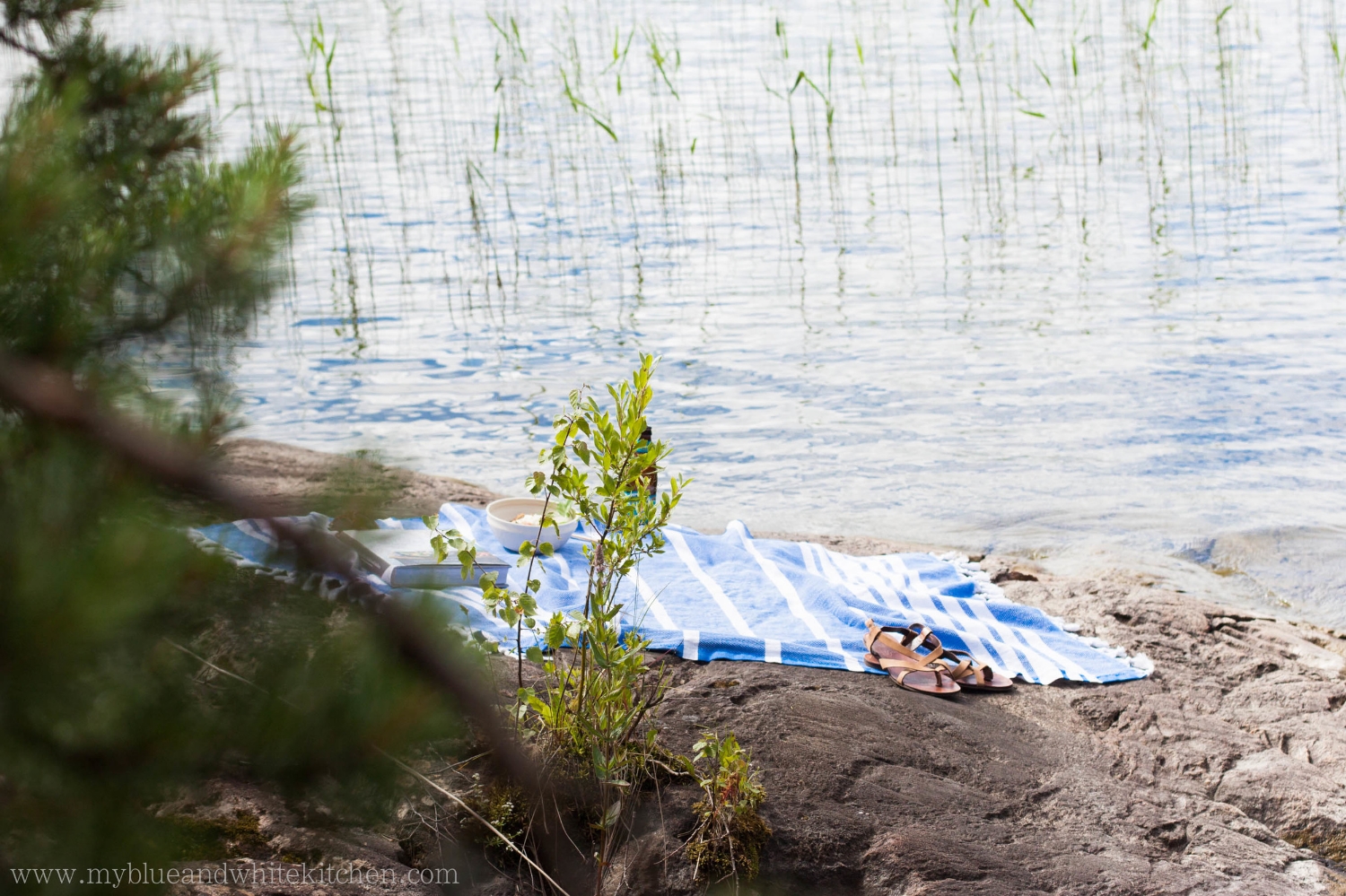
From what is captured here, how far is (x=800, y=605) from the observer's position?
3.76 metres

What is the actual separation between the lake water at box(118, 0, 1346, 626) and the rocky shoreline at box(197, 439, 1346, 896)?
3.76 ft

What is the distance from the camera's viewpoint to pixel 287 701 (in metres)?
1.05

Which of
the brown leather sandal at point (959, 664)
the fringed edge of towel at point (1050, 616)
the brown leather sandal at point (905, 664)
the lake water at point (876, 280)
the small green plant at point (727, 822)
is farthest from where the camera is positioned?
the lake water at point (876, 280)

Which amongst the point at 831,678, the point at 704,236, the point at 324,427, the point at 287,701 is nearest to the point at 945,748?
the point at 831,678

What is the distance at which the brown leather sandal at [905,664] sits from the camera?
3.18 meters

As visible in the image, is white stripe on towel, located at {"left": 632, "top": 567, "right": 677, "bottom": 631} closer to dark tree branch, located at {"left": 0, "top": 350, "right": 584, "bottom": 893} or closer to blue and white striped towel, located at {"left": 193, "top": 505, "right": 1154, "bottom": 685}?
blue and white striped towel, located at {"left": 193, "top": 505, "right": 1154, "bottom": 685}

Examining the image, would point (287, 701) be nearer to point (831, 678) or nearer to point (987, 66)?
point (831, 678)

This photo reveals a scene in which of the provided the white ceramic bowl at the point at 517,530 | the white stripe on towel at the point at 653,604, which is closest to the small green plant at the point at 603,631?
the white stripe on towel at the point at 653,604

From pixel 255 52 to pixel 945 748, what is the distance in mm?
13570

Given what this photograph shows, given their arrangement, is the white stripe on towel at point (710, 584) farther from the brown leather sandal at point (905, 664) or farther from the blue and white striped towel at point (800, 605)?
the brown leather sandal at point (905, 664)


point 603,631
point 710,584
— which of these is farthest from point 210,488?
point 710,584

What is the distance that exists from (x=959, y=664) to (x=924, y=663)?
156mm

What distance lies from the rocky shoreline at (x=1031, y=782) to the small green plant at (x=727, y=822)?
0.05 meters

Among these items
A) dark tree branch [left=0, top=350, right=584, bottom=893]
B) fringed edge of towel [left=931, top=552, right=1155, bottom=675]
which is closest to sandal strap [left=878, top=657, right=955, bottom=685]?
fringed edge of towel [left=931, top=552, right=1155, bottom=675]
